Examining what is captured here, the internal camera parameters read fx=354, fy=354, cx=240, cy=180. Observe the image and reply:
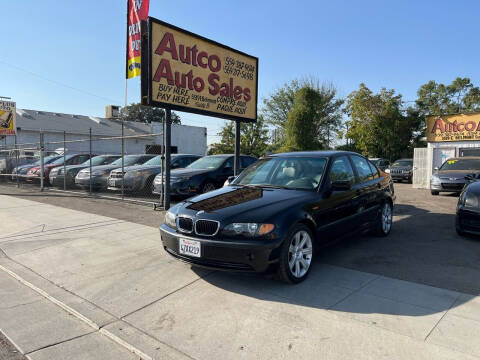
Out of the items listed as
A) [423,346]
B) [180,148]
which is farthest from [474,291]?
[180,148]

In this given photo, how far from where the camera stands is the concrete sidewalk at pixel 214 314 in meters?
2.67

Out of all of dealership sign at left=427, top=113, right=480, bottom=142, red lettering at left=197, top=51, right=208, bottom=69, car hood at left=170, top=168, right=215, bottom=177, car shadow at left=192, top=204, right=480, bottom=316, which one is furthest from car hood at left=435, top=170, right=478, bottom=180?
red lettering at left=197, top=51, right=208, bottom=69

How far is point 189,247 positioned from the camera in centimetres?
378

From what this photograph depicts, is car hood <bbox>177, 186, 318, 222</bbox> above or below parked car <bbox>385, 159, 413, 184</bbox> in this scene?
below

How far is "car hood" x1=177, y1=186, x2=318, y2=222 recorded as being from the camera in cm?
368

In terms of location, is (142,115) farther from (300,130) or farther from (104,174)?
(104,174)

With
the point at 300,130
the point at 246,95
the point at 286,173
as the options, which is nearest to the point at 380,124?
the point at 300,130

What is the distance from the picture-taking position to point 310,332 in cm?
286

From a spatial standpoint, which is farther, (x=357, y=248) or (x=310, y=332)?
(x=357, y=248)

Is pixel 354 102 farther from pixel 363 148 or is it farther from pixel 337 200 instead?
pixel 337 200

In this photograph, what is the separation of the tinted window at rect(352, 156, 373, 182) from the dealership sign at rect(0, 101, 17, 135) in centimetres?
2173

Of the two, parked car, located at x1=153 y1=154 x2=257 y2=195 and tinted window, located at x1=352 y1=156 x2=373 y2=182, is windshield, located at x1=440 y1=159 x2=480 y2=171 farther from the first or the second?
tinted window, located at x1=352 y1=156 x2=373 y2=182

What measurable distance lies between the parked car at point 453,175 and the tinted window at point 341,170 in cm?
847

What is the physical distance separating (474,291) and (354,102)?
1200 inches
